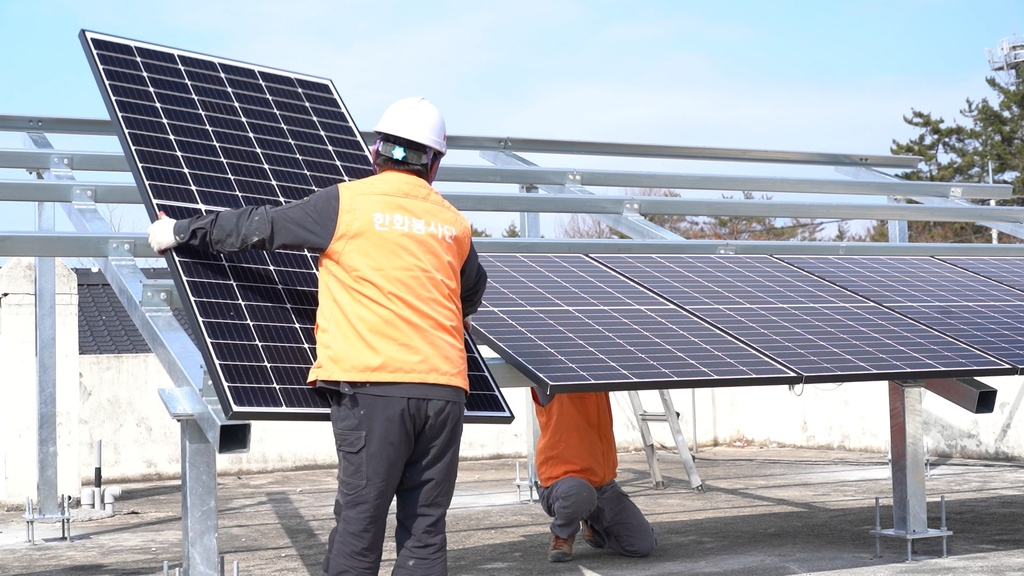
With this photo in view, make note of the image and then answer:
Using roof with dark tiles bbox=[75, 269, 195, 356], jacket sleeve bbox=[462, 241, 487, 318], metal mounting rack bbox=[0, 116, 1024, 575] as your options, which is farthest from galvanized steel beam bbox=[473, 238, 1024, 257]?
roof with dark tiles bbox=[75, 269, 195, 356]

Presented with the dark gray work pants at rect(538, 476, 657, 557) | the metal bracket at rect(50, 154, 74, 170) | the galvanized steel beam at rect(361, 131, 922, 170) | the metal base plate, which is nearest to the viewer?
the metal base plate

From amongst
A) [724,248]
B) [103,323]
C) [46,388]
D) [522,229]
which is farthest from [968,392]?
[103,323]

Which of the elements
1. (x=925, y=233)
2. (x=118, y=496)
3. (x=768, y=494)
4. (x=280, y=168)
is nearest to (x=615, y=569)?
(x=280, y=168)

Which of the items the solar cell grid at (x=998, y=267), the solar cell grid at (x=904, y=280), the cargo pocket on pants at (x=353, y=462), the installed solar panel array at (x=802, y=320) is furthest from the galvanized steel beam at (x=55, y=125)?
the solar cell grid at (x=998, y=267)

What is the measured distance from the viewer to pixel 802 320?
6.45 metres

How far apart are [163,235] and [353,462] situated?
1159 mm

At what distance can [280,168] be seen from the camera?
206 inches

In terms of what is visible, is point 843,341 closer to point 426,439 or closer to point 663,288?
point 663,288

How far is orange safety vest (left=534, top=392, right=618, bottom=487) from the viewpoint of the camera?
7.38 metres

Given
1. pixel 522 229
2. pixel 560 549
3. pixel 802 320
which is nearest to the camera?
pixel 802 320

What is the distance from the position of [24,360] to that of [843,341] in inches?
330

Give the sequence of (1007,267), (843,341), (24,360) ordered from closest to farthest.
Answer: (843,341) → (1007,267) → (24,360)

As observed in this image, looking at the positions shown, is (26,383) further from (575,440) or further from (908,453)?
(908,453)

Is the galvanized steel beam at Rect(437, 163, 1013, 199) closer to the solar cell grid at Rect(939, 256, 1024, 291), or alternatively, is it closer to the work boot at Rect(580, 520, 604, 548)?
the solar cell grid at Rect(939, 256, 1024, 291)
